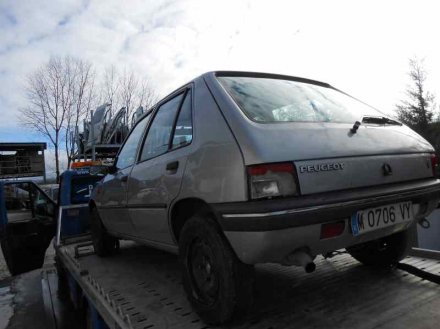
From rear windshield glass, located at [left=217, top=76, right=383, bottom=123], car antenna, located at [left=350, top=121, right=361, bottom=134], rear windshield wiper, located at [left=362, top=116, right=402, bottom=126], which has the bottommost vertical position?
car antenna, located at [left=350, top=121, right=361, bottom=134]

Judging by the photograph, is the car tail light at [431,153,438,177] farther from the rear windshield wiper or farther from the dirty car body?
the rear windshield wiper

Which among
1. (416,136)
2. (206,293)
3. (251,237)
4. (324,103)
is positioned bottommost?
(206,293)

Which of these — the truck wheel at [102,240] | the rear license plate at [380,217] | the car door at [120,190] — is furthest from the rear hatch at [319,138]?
the truck wheel at [102,240]

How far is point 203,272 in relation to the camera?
7.85 feet

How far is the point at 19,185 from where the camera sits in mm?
6789

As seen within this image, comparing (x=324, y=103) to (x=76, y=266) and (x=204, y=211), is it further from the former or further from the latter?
(x=76, y=266)

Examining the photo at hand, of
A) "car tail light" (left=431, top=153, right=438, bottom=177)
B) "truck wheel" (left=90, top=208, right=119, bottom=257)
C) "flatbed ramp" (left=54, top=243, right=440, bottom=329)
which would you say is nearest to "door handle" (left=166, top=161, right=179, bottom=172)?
"flatbed ramp" (left=54, top=243, right=440, bottom=329)

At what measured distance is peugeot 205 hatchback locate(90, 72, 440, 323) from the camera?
2.01 m

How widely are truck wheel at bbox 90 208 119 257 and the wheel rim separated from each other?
234 centimetres

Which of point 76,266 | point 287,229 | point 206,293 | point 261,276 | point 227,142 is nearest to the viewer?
point 287,229

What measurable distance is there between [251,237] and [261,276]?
53.8 inches

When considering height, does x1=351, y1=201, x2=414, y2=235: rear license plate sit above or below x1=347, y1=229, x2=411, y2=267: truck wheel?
above

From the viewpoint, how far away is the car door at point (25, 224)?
5926 mm

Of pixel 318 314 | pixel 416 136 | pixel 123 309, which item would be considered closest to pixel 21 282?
pixel 123 309
